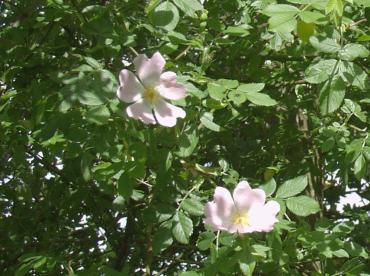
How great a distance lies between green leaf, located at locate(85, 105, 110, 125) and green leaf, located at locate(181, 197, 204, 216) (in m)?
0.31

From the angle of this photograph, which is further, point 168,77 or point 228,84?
point 228,84

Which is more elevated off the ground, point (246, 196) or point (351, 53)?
point (351, 53)

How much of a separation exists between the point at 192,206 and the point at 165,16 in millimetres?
452

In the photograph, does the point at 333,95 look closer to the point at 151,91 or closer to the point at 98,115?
the point at 151,91

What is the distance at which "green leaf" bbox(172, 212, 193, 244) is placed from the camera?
1485 millimetres

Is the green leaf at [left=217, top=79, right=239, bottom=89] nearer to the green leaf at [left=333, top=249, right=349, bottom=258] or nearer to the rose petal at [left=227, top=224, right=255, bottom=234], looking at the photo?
the rose petal at [left=227, top=224, right=255, bottom=234]

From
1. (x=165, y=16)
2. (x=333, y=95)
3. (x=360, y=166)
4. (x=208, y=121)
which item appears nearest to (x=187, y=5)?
(x=165, y=16)

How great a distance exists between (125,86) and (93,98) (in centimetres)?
7

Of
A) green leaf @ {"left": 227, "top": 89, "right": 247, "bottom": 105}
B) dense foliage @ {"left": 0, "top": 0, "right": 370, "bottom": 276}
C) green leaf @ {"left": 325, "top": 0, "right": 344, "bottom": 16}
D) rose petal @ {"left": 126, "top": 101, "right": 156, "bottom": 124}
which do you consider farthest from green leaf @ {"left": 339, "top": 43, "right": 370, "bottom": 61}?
rose petal @ {"left": 126, "top": 101, "right": 156, "bottom": 124}

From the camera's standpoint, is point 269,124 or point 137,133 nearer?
point 137,133

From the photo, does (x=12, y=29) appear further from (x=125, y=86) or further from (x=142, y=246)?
(x=142, y=246)

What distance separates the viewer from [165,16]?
1376 millimetres

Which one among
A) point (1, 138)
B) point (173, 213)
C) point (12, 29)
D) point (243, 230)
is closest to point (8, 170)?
point (1, 138)

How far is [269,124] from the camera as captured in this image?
2.47 m
